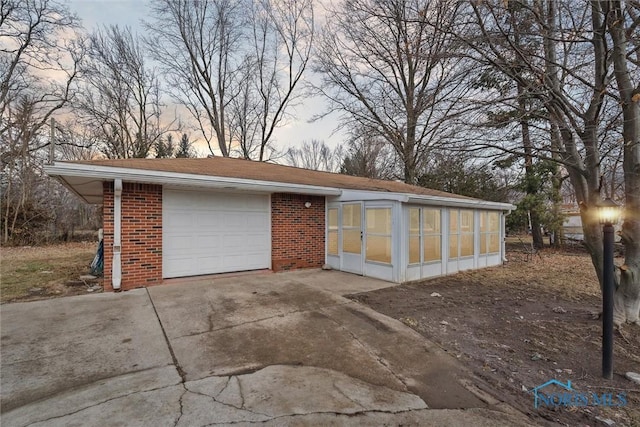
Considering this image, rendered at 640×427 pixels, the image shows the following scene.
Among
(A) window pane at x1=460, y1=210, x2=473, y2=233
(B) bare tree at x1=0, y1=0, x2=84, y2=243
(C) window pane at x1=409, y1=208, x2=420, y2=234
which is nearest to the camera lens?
(C) window pane at x1=409, y1=208, x2=420, y2=234

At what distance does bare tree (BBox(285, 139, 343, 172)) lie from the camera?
2817cm

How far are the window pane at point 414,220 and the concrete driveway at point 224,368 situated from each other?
305 cm

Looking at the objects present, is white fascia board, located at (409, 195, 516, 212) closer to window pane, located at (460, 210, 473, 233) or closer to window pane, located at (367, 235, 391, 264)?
window pane, located at (460, 210, 473, 233)

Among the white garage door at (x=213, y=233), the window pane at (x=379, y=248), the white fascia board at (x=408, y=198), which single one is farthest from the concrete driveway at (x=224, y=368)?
the white fascia board at (x=408, y=198)

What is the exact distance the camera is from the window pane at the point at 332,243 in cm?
855

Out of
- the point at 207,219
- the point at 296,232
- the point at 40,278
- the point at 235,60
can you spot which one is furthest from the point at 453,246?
the point at 235,60

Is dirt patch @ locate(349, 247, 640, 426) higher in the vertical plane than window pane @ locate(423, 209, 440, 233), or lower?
lower

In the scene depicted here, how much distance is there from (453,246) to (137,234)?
8183 mm

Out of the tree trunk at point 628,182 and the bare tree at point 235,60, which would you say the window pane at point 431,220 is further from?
the bare tree at point 235,60

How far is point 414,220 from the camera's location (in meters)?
7.22

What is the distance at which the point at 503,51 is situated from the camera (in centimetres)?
422

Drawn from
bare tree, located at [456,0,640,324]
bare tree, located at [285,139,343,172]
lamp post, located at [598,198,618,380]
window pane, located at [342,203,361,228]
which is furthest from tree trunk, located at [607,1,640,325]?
bare tree, located at [285,139,343,172]

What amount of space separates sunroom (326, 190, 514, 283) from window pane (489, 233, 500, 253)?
1.59 feet

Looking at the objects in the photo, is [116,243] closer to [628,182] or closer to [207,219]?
[207,219]
